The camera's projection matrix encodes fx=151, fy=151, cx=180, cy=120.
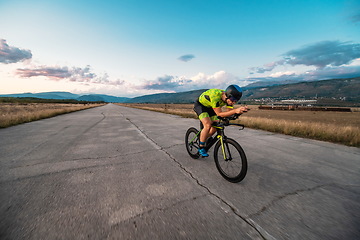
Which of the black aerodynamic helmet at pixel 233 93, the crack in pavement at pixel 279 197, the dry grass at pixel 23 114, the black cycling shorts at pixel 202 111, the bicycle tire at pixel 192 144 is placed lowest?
the crack in pavement at pixel 279 197

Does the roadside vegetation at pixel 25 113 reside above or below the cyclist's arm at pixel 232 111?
below

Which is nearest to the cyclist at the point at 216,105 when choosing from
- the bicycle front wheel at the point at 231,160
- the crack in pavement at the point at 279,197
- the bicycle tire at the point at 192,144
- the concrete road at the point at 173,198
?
the bicycle tire at the point at 192,144

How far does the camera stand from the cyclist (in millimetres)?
3049

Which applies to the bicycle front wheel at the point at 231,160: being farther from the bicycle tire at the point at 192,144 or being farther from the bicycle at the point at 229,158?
the bicycle tire at the point at 192,144

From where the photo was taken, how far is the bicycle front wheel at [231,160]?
2.72 m

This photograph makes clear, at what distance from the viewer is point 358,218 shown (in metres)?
1.93

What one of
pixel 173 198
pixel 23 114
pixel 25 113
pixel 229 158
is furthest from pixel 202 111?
pixel 25 113

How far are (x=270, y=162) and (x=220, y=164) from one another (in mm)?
1481

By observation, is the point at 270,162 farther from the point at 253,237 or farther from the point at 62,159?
the point at 62,159

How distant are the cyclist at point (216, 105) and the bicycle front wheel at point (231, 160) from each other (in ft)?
1.74

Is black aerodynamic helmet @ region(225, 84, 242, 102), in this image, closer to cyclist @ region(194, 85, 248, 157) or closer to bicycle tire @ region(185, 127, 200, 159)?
cyclist @ region(194, 85, 248, 157)

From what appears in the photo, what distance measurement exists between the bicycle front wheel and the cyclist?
53 centimetres

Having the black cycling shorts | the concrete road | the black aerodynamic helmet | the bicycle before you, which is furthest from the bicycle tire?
the black aerodynamic helmet

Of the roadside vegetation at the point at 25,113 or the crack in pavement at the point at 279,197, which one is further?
the roadside vegetation at the point at 25,113
